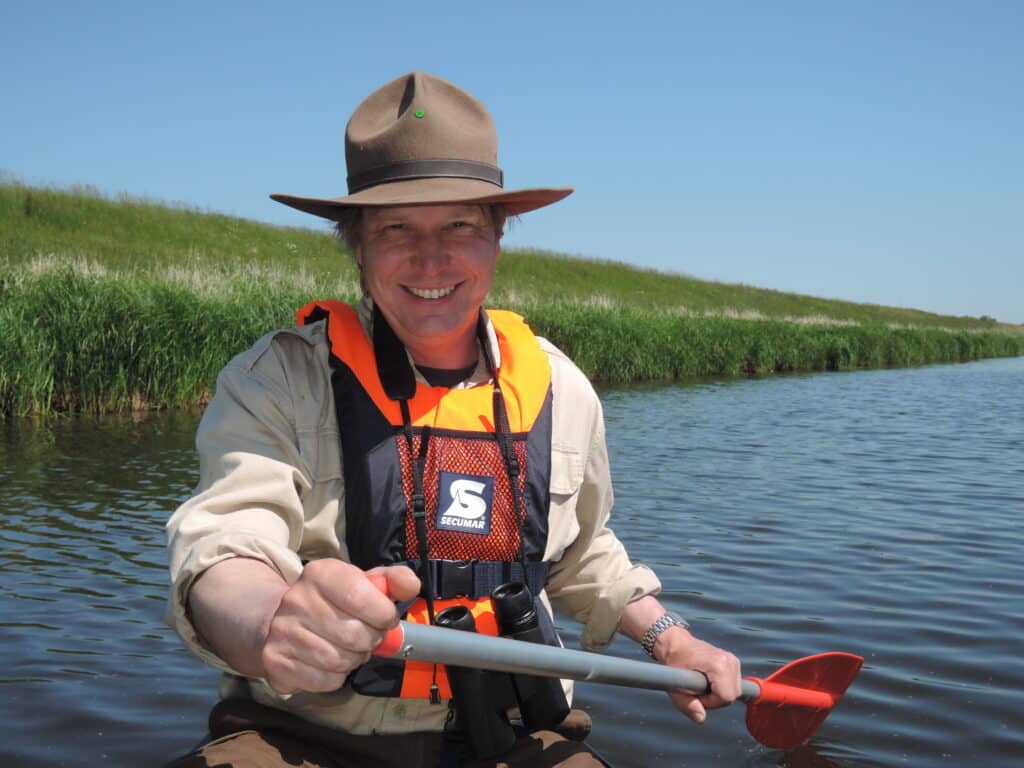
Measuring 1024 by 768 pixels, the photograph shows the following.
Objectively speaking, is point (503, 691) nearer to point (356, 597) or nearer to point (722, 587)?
point (356, 597)

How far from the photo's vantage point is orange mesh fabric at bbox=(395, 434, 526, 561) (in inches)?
83.9

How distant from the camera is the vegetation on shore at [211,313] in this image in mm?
12031

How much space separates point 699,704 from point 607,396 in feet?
53.7

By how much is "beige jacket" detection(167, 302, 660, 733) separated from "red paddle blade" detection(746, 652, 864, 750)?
2.23 ft

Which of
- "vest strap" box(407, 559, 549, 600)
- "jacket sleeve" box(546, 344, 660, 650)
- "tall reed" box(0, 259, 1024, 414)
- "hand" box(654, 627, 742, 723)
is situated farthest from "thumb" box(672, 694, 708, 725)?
"tall reed" box(0, 259, 1024, 414)

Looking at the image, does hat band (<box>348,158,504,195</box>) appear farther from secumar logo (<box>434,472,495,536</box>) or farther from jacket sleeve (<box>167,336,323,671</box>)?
secumar logo (<box>434,472,495,536</box>)

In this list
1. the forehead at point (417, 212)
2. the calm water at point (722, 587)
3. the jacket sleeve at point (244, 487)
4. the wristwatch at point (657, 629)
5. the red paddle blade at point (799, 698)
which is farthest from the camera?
the calm water at point (722, 587)

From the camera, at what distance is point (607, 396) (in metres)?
18.6

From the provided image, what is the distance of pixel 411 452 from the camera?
2.13 meters

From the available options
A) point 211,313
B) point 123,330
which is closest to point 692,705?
point 123,330

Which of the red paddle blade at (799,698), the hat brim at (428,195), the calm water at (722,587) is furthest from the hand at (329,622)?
the calm water at (722,587)

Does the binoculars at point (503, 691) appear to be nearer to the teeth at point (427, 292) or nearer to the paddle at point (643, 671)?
the paddle at point (643, 671)

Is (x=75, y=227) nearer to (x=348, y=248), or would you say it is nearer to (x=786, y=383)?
(x=786, y=383)

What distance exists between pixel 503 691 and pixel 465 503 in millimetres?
394
